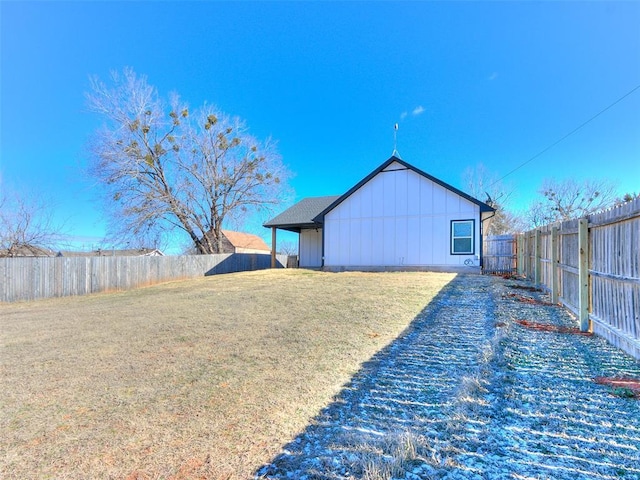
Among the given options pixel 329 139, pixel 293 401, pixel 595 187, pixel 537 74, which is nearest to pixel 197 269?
pixel 329 139

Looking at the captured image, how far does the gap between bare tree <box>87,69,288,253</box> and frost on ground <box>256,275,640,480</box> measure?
1811 centimetres

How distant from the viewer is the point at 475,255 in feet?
40.1

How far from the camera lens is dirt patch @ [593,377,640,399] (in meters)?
2.57

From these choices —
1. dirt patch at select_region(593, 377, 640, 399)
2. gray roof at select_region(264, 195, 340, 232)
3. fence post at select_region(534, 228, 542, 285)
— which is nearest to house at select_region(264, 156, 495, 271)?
gray roof at select_region(264, 195, 340, 232)

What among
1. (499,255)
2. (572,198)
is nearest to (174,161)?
(499,255)

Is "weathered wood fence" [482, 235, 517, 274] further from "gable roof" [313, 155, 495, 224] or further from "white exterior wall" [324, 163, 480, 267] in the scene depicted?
"gable roof" [313, 155, 495, 224]

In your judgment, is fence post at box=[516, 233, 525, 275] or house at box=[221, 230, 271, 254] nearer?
fence post at box=[516, 233, 525, 275]

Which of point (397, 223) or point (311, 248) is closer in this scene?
point (397, 223)

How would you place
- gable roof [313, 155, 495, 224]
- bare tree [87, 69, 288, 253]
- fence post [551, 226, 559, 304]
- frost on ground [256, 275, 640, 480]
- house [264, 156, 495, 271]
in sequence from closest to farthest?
frost on ground [256, 275, 640, 480] → fence post [551, 226, 559, 304] → gable roof [313, 155, 495, 224] → house [264, 156, 495, 271] → bare tree [87, 69, 288, 253]

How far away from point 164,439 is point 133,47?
16.7 metres

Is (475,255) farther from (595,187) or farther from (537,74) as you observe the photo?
(595,187)

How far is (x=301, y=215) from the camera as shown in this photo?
17.8 meters

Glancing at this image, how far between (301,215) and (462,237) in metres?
8.74

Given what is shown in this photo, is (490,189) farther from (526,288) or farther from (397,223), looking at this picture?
(526,288)
